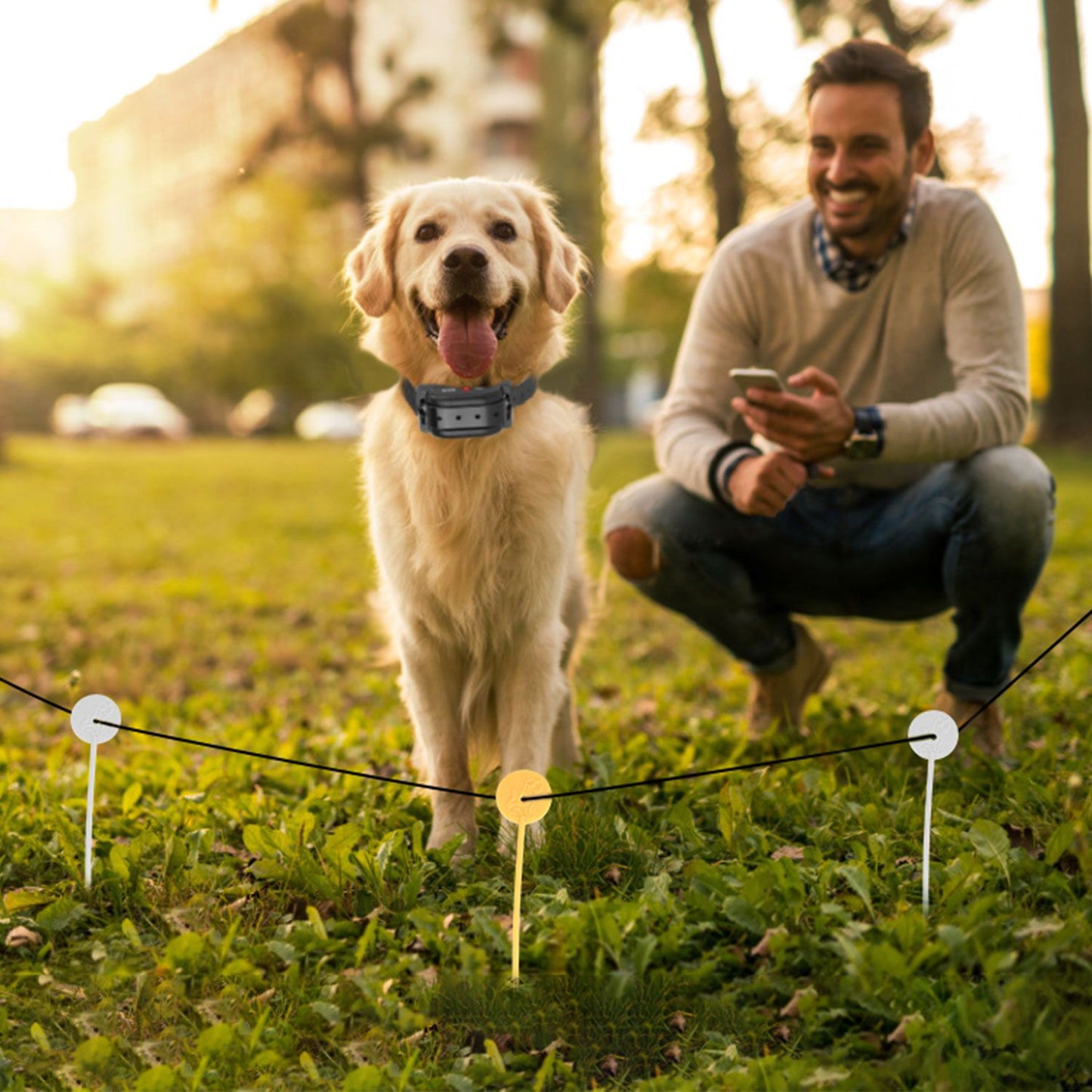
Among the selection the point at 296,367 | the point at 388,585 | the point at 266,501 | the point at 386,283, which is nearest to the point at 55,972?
the point at 388,585

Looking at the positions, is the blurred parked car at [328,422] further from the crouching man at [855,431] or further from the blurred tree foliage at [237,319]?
the crouching man at [855,431]

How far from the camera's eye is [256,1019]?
164cm

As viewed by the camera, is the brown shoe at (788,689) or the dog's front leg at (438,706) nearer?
the dog's front leg at (438,706)

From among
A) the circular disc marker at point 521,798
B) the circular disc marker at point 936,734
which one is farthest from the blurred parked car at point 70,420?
the circular disc marker at point 936,734

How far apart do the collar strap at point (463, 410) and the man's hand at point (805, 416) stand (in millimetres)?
503

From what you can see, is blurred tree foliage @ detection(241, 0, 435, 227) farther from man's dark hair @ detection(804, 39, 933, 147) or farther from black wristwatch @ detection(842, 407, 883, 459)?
black wristwatch @ detection(842, 407, 883, 459)

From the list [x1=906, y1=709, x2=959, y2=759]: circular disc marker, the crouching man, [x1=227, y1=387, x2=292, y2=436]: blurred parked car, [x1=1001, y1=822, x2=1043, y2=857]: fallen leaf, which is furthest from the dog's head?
[x1=227, y1=387, x2=292, y2=436]: blurred parked car

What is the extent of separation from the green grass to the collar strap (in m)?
0.46

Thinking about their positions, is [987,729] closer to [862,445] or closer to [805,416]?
[862,445]

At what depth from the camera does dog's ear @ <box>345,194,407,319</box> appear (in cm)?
227

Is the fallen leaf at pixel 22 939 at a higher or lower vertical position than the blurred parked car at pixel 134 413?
lower

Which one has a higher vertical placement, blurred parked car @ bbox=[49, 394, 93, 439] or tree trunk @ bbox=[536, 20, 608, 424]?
tree trunk @ bbox=[536, 20, 608, 424]

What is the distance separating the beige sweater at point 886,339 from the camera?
2541 mm

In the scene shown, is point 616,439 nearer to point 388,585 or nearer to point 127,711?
point 388,585
